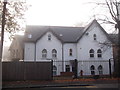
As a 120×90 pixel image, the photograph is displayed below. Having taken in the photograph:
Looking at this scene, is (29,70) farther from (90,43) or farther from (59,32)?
(59,32)

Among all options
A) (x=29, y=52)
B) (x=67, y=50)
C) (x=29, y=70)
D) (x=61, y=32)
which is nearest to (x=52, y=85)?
(x=29, y=70)

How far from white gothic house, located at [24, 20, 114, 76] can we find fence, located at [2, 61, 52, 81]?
17008 mm

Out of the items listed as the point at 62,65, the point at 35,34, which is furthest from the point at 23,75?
the point at 35,34

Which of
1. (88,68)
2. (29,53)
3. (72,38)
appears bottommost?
(88,68)

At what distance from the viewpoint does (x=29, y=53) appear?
122 ft

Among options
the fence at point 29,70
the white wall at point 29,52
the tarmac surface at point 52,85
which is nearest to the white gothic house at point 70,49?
the white wall at point 29,52

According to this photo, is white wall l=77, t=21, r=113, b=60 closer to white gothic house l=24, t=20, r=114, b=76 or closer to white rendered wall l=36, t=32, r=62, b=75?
white gothic house l=24, t=20, r=114, b=76

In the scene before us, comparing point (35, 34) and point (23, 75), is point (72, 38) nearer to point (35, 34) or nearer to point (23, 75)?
point (35, 34)

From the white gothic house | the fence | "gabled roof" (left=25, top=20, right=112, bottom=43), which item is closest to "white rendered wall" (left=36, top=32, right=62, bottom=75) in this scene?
the white gothic house

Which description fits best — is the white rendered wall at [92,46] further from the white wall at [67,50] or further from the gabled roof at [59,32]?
the gabled roof at [59,32]

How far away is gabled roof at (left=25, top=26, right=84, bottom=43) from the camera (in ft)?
126

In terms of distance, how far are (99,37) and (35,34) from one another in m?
12.5

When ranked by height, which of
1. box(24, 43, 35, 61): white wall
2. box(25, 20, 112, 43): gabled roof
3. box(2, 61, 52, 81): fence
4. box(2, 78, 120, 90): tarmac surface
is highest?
box(25, 20, 112, 43): gabled roof

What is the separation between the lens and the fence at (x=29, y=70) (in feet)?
62.2
